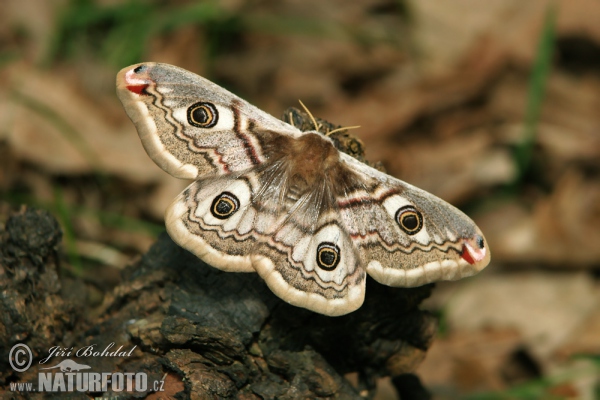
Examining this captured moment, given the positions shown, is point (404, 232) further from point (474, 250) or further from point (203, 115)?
point (203, 115)

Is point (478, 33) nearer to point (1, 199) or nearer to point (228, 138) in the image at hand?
point (228, 138)

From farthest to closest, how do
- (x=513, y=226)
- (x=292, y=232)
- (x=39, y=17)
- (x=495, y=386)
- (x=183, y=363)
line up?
(x=39, y=17)
(x=513, y=226)
(x=495, y=386)
(x=292, y=232)
(x=183, y=363)

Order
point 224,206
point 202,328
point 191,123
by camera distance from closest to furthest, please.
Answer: point 202,328 < point 224,206 < point 191,123

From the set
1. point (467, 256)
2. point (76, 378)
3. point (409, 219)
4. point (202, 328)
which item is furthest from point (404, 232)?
point (76, 378)

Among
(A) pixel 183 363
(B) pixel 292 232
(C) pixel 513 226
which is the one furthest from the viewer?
(C) pixel 513 226

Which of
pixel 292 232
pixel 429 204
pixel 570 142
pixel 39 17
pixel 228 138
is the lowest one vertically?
pixel 292 232

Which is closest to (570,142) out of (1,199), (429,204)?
(429,204)

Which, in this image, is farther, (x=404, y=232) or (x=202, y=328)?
(x=404, y=232)
